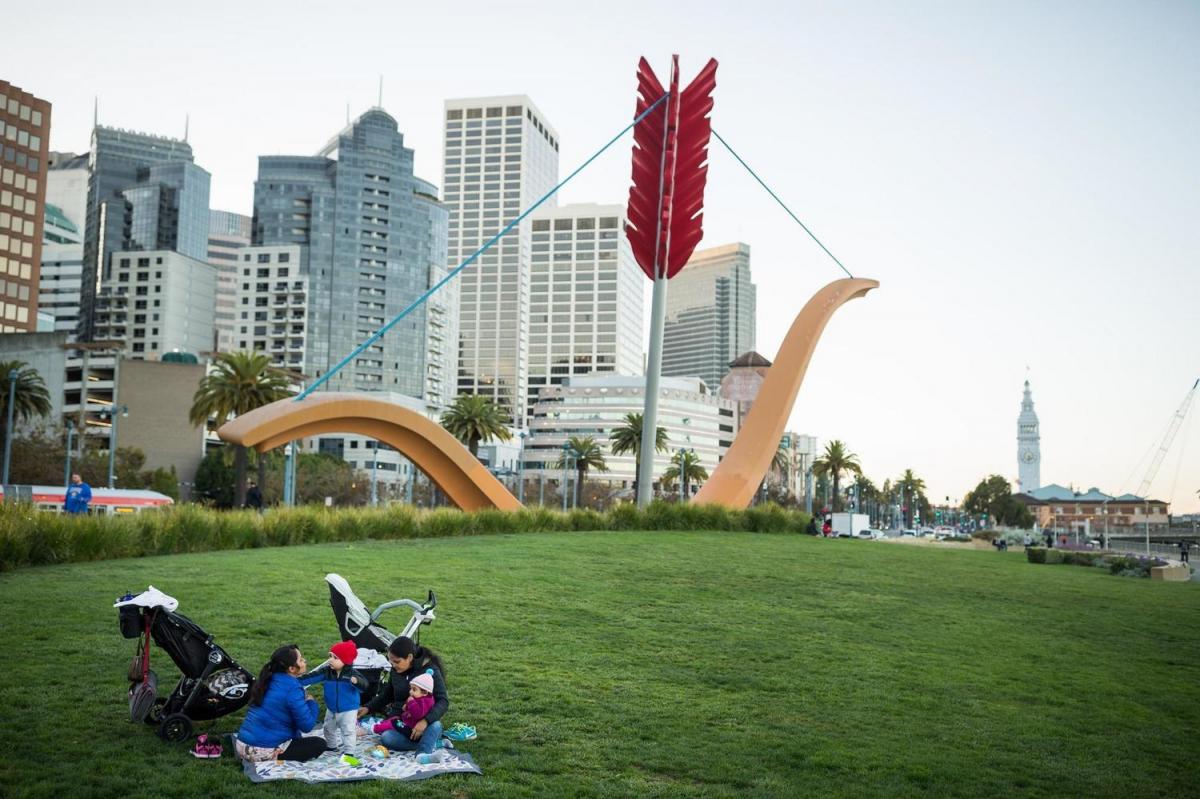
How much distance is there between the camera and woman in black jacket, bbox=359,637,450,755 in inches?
271

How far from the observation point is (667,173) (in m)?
30.7

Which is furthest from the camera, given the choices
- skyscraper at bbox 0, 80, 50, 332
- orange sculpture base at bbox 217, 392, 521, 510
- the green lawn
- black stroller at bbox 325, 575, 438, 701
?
skyscraper at bbox 0, 80, 50, 332

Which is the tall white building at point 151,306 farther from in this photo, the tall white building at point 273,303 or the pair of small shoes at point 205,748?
the pair of small shoes at point 205,748

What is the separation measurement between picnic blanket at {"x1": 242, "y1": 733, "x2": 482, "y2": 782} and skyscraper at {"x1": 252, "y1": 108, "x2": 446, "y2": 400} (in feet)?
446

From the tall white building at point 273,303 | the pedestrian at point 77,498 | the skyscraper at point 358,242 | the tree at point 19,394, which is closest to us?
the pedestrian at point 77,498

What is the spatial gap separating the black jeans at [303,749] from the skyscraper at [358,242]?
136m

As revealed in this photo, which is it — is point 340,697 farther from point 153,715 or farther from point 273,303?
point 273,303

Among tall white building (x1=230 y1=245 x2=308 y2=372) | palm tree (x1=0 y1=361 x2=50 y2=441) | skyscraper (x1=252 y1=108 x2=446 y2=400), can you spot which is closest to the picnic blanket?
palm tree (x1=0 y1=361 x2=50 y2=441)

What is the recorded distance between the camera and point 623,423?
460ft

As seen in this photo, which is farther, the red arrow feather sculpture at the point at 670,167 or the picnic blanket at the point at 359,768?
the red arrow feather sculpture at the point at 670,167

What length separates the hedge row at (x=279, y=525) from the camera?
52.0ft

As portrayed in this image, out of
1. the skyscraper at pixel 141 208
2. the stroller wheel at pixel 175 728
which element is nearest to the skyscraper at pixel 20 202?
the skyscraper at pixel 141 208

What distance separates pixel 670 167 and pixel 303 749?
26461 mm

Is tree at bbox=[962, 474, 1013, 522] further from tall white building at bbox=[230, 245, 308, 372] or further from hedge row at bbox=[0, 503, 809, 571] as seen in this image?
hedge row at bbox=[0, 503, 809, 571]
